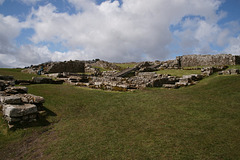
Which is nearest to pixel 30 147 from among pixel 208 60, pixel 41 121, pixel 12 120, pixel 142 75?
pixel 12 120

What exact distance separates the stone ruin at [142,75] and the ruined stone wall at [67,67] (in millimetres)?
458

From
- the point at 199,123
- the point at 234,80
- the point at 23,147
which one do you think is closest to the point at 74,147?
the point at 23,147

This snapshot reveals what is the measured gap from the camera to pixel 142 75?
31625 mm

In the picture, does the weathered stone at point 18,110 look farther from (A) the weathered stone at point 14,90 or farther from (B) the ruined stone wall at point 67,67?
(B) the ruined stone wall at point 67,67

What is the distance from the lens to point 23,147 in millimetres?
7285

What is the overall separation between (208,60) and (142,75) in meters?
18.5

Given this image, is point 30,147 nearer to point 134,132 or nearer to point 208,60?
point 134,132

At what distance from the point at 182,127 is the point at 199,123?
1.17 meters

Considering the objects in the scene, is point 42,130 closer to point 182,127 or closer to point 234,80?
point 182,127

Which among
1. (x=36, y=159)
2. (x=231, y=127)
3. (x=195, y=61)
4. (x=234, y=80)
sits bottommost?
(x=36, y=159)

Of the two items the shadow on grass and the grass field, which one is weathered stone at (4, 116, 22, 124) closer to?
the shadow on grass

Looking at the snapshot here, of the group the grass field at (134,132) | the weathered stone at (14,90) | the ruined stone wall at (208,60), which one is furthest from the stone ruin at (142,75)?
the weathered stone at (14,90)

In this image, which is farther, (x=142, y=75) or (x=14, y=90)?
(x=142, y=75)

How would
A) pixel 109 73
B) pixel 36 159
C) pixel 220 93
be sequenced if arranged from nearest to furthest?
pixel 36 159, pixel 220 93, pixel 109 73
